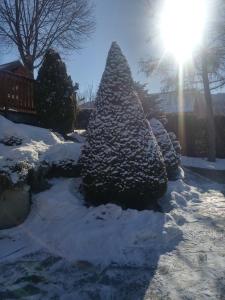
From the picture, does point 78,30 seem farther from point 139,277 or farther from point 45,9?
point 139,277

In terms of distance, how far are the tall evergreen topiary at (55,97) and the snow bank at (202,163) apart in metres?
5.59

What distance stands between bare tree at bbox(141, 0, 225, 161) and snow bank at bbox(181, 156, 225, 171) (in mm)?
396

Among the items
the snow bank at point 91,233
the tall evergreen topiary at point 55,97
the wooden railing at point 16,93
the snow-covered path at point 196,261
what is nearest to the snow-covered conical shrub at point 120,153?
the snow bank at point 91,233

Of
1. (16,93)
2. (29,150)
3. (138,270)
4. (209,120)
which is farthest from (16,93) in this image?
(209,120)

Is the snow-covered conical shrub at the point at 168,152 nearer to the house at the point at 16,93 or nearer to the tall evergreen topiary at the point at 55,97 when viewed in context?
the tall evergreen topiary at the point at 55,97

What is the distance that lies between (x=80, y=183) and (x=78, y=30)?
59.4ft

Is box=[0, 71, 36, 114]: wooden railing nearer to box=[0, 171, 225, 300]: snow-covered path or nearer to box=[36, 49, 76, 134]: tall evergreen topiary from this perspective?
box=[36, 49, 76, 134]: tall evergreen topiary

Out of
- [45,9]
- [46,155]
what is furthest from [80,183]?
[45,9]

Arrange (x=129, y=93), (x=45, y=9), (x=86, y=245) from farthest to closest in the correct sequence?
(x=45, y=9)
(x=129, y=93)
(x=86, y=245)

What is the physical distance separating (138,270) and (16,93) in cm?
664

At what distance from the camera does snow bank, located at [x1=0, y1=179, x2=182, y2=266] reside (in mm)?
5016

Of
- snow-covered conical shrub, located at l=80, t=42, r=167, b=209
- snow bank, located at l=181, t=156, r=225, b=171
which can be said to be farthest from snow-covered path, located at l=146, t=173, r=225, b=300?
snow bank, located at l=181, t=156, r=225, b=171

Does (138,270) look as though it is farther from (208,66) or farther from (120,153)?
(208,66)

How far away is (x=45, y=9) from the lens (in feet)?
72.5
